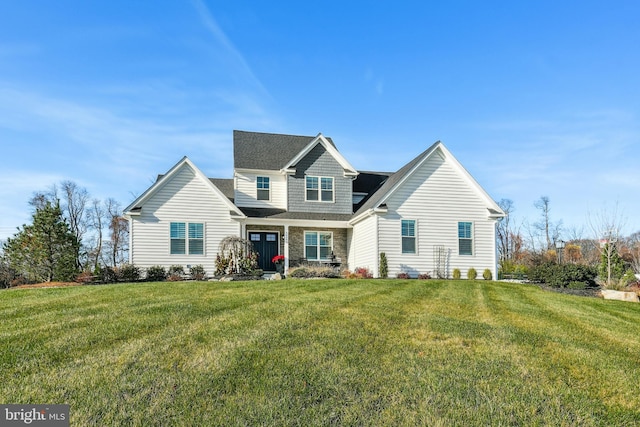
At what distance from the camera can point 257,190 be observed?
22.2 metres

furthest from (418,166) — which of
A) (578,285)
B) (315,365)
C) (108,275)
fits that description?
(315,365)

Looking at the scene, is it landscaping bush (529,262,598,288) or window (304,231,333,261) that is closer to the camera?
landscaping bush (529,262,598,288)

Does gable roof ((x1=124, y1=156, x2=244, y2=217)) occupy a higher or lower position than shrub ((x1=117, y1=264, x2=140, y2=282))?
higher

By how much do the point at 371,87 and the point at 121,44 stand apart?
8628mm

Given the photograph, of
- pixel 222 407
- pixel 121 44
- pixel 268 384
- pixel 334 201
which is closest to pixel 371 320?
pixel 268 384

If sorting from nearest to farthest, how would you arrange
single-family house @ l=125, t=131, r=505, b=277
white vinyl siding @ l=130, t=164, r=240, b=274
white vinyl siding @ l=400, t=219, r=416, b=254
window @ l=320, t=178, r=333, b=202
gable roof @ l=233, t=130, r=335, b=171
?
white vinyl siding @ l=130, t=164, r=240, b=274 → single-family house @ l=125, t=131, r=505, b=277 → white vinyl siding @ l=400, t=219, r=416, b=254 → window @ l=320, t=178, r=333, b=202 → gable roof @ l=233, t=130, r=335, b=171

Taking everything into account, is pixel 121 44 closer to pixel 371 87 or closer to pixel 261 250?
pixel 371 87

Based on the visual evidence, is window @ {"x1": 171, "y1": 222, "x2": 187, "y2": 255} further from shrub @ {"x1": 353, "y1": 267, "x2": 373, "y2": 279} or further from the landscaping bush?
the landscaping bush

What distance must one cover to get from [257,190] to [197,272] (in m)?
5.34

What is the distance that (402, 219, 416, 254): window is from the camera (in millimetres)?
19609

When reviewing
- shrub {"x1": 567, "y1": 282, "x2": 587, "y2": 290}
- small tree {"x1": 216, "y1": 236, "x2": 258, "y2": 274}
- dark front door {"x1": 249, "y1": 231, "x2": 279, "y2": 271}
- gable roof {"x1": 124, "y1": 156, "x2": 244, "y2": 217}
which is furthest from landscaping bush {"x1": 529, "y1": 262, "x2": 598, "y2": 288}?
gable roof {"x1": 124, "y1": 156, "x2": 244, "y2": 217}

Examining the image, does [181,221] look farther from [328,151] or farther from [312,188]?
[328,151]

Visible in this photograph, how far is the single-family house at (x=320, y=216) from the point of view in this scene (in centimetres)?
1928

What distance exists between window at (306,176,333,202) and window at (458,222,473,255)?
20.8 ft
